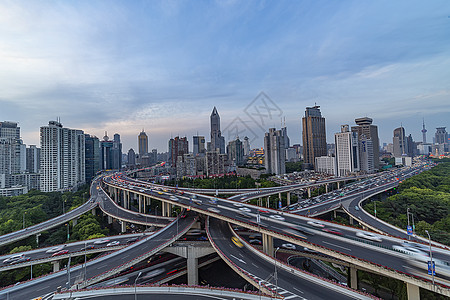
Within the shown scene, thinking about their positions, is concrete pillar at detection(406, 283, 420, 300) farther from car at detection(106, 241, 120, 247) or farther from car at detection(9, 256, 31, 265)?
car at detection(9, 256, 31, 265)

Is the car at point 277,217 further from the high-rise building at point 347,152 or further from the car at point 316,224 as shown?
the high-rise building at point 347,152

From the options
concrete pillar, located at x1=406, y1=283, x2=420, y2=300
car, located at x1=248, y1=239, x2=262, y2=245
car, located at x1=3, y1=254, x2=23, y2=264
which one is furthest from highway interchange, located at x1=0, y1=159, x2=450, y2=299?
car, located at x1=3, y1=254, x2=23, y2=264

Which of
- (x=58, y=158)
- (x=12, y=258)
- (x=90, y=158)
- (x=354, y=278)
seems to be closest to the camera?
(x=354, y=278)

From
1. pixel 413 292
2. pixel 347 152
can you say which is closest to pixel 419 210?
pixel 413 292

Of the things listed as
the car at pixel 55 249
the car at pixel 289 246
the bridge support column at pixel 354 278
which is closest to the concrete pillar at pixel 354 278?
the bridge support column at pixel 354 278

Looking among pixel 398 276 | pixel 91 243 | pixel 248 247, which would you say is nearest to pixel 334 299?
pixel 398 276

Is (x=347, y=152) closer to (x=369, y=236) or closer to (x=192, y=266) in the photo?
(x=369, y=236)
